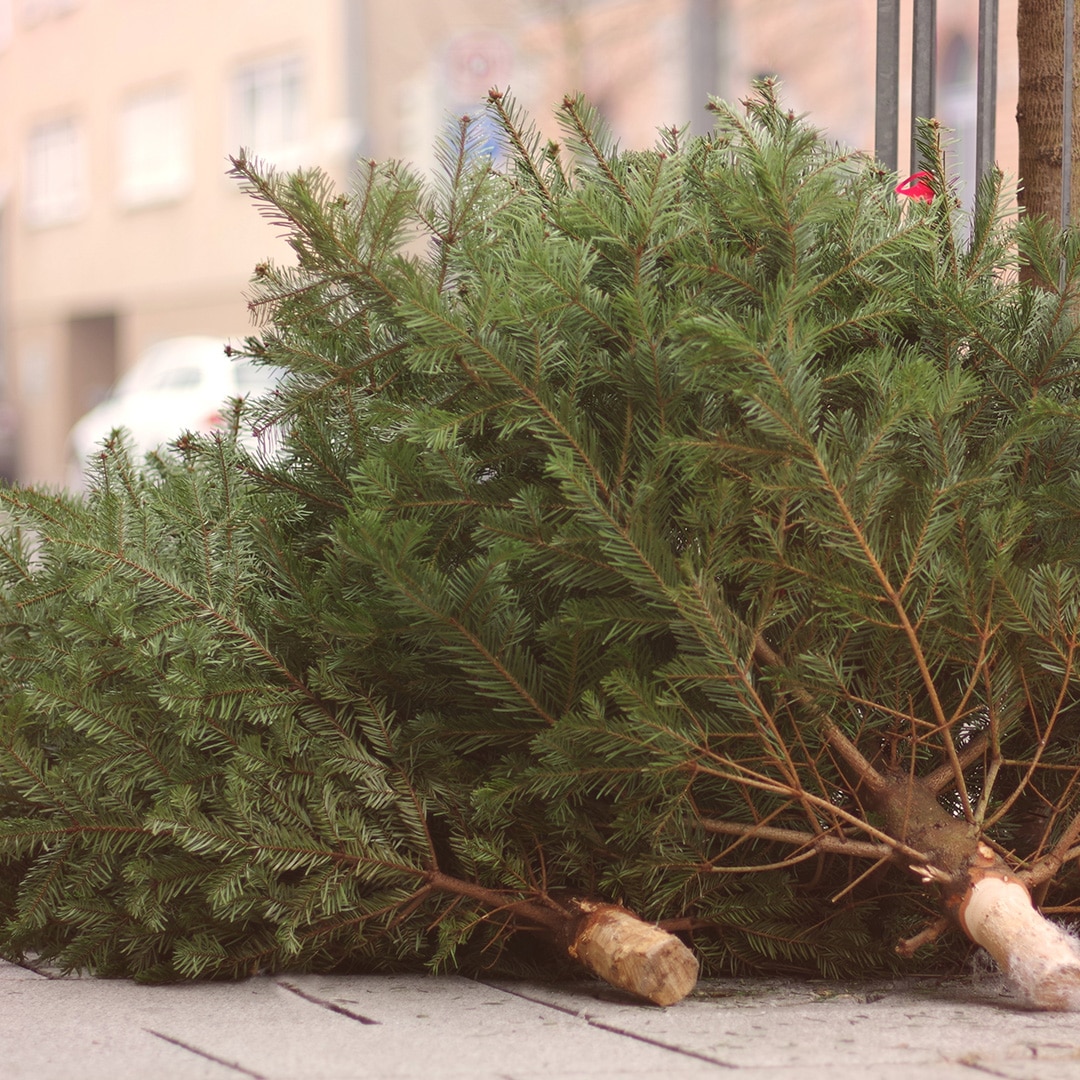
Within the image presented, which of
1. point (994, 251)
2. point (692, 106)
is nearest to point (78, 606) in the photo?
point (994, 251)

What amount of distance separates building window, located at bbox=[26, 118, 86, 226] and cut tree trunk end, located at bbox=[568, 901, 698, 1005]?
23.5 meters

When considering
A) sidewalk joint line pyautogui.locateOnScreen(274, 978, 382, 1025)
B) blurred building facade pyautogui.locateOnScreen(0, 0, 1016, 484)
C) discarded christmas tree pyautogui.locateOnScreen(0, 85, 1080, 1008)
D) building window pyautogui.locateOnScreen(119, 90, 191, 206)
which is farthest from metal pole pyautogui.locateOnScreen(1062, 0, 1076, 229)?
building window pyautogui.locateOnScreen(119, 90, 191, 206)

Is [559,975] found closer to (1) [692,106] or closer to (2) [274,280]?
(2) [274,280]

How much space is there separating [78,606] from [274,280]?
71 cm

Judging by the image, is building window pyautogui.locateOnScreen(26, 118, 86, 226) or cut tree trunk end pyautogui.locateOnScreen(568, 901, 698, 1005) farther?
building window pyautogui.locateOnScreen(26, 118, 86, 226)

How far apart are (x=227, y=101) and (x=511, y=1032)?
67.7 ft

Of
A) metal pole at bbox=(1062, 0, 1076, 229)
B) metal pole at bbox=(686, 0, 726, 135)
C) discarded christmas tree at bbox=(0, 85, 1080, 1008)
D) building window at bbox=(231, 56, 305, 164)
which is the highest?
building window at bbox=(231, 56, 305, 164)

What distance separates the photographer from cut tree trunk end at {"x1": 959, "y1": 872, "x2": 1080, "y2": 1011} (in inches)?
105

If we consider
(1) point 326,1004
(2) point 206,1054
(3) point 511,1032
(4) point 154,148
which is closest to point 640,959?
(3) point 511,1032

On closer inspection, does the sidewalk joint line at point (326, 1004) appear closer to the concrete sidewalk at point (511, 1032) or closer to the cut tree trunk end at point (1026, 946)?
the concrete sidewalk at point (511, 1032)

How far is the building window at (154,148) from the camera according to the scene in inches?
896

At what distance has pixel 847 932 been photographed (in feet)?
9.86

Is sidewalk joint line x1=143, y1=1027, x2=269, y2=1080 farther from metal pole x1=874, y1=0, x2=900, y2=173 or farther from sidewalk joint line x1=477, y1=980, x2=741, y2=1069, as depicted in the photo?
metal pole x1=874, y1=0, x2=900, y2=173

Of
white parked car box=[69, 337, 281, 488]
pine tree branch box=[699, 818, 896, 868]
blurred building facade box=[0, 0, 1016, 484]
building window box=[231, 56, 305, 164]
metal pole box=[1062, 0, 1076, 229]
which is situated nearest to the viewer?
pine tree branch box=[699, 818, 896, 868]
